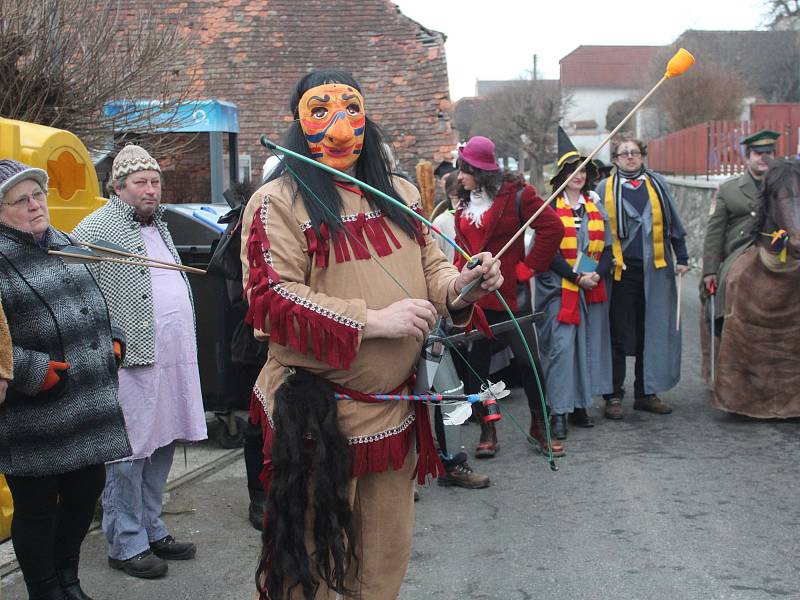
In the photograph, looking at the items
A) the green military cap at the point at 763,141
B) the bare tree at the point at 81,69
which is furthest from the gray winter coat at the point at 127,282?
the green military cap at the point at 763,141

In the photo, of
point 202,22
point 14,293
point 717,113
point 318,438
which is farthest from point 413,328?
point 717,113

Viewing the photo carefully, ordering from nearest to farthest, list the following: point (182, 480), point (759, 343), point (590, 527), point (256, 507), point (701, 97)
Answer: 1. point (590, 527)
2. point (256, 507)
3. point (182, 480)
4. point (759, 343)
5. point (701, 97)

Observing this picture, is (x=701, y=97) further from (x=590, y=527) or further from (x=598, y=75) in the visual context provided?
(x=598, y=75)

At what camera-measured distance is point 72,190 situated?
17.6 ft

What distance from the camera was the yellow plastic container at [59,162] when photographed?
4720mm

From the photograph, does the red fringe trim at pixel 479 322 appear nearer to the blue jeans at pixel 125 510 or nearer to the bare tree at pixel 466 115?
the blue jeans at pixel 125 510

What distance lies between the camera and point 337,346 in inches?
115

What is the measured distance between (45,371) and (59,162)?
1.93 m

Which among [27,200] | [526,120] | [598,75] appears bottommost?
[27,200]

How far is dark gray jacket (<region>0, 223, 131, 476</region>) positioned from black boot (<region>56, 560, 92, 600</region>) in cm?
54

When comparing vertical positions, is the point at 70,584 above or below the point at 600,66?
below

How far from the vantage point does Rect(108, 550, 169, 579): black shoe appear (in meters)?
4.57

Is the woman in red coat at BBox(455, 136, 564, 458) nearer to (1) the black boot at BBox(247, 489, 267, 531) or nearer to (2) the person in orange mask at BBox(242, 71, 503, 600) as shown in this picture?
(1) the black boot at BBox(247, 489, 267, 531)

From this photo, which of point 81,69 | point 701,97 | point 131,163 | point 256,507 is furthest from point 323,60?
point 701,97
